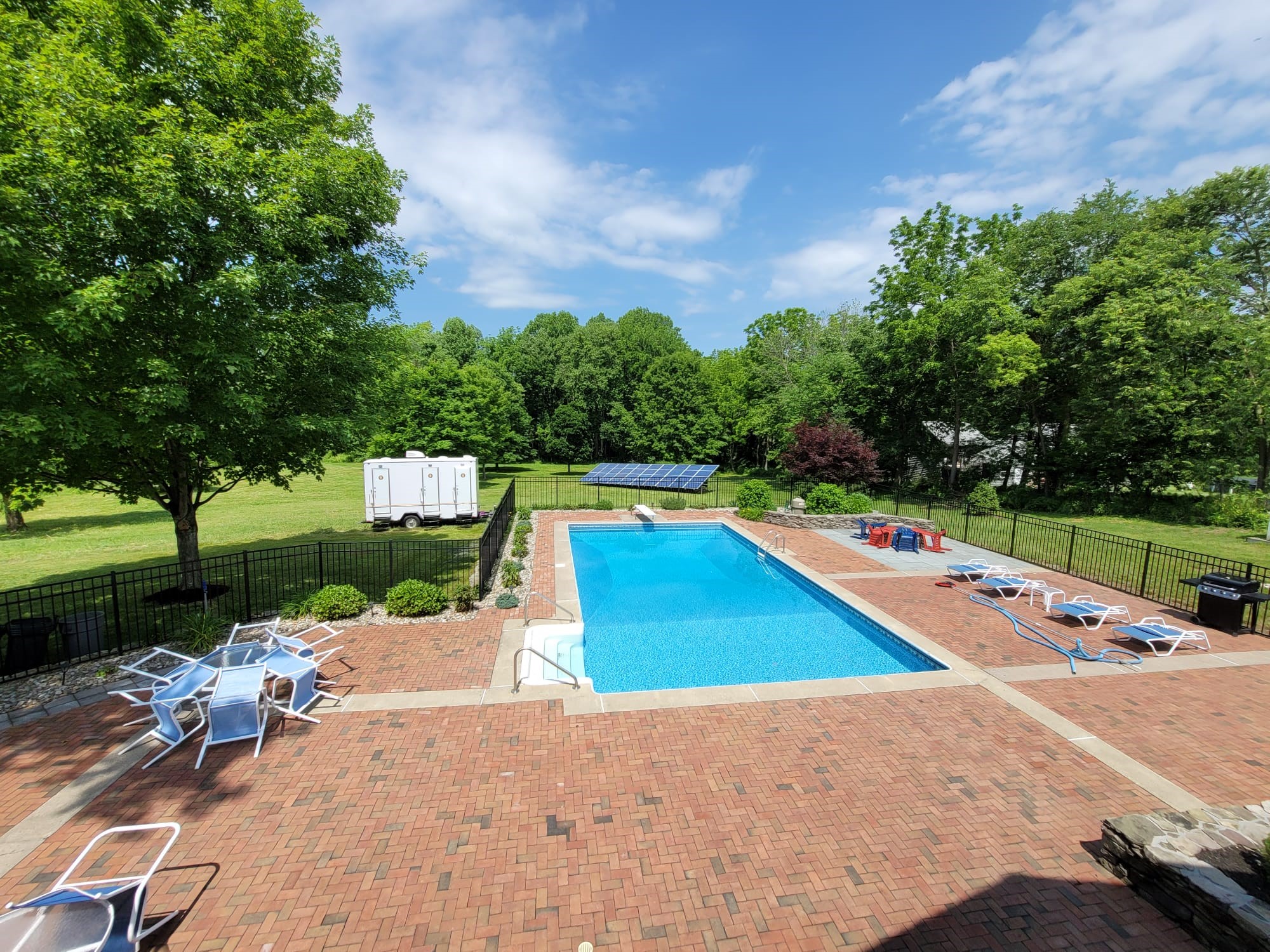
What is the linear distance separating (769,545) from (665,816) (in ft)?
41.6

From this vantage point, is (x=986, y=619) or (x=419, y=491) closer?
(x=986, y=619)

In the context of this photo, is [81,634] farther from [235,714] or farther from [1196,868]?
[1196,868]

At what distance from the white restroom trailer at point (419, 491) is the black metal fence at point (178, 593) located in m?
3.45

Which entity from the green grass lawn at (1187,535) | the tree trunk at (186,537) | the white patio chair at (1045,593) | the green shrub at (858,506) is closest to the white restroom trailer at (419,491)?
the tree trunk at (186,537)

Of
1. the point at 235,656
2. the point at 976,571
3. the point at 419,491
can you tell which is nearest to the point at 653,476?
the point at 419,491

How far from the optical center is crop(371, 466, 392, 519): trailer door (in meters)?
20.2

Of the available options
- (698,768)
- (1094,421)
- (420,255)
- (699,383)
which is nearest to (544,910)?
(698,768)

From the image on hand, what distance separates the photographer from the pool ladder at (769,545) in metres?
16.4

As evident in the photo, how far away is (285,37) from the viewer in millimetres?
9508

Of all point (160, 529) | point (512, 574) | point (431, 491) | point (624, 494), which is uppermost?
point (431, 491)

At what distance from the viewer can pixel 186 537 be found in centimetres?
1098

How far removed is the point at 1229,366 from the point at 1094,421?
15.1ft

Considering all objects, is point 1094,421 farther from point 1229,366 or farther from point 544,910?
point 544,910

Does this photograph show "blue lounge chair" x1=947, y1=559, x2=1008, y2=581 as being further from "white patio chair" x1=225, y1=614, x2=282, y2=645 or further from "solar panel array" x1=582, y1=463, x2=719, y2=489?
"solar panel array" x1=582, y1=463, x2=719, y2=489
